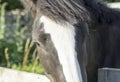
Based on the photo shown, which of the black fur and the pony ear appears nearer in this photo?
the black fur

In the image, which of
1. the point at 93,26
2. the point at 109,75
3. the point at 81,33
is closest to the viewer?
the point at 109,75

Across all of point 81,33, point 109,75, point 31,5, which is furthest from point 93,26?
point 109,75

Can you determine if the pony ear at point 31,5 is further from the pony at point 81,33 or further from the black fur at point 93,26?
the black fur at point 93,26

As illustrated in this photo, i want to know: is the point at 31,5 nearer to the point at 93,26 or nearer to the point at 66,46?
the point at 93,26

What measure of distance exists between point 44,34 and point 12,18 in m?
11.9

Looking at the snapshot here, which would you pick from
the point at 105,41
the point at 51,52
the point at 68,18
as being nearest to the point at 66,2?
the point at 68,18

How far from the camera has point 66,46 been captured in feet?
9.02

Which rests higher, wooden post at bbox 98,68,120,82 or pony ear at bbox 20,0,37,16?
pony ear at bbox 20,0,37,16

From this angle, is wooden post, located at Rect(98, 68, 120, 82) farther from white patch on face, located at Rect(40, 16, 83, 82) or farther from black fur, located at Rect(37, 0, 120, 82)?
black fur, located at Rect(37, 0, 120, 82)

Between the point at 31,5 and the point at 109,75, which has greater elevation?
the point at 31,5

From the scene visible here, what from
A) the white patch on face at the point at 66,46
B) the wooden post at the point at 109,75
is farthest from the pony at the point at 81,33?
the wooden post at the point at 109,75

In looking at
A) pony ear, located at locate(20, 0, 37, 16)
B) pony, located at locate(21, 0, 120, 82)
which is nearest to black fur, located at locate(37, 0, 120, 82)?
pony, located at locate(21, 0, 120, 82)

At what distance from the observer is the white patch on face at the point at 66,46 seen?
2648 millimetres

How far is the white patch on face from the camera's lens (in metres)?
2.65
